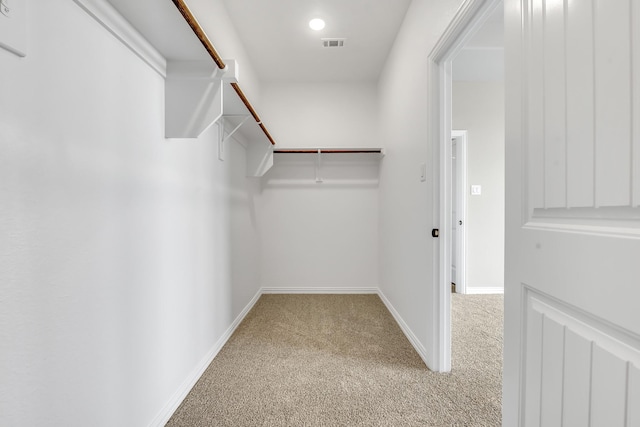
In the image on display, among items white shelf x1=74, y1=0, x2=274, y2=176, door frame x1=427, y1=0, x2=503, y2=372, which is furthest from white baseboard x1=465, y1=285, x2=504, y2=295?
white shelf x1=74, y1=0, x2=274, y2=176

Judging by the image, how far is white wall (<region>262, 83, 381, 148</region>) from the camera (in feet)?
10.2

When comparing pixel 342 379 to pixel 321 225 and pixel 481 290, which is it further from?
pixel 481 290

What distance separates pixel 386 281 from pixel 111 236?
7.76 feet

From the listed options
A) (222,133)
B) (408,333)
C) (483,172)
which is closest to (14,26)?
(222,133)

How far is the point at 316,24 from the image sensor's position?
2127 mm

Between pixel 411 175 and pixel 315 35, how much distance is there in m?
1.46

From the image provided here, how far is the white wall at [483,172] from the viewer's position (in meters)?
3.09

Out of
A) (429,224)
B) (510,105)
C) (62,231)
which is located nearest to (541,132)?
(510,105)

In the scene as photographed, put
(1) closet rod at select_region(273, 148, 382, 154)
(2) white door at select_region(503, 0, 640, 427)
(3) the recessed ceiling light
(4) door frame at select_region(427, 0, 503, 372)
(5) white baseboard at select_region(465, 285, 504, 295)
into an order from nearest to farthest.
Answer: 1. (2) white door at select_region(503, 0, 640, 427)
2. (4) door frame at select_region(427, 0, 503, 372)
3. (3) the recessed ceiling light
4. (1) closet rod at select_region(273, 148, 382, 154)
5. (5) white baseboard at select_region(465, 285, 504, 295)

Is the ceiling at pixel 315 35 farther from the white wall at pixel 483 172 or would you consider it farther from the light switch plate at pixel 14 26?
the light switch plate at pixel 14 26

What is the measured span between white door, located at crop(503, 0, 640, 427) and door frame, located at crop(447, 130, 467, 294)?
247cm

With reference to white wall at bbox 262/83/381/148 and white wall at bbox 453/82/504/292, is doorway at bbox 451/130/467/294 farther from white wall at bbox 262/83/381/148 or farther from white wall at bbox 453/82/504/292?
white wall at bbox 262/83/381/148

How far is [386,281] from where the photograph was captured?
8.93 ft

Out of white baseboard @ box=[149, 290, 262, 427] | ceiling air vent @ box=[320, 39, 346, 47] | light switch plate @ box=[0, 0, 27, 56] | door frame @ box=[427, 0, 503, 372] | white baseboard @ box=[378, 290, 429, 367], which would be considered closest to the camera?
light switch plate @ box=[0, 0, 27, 56]
